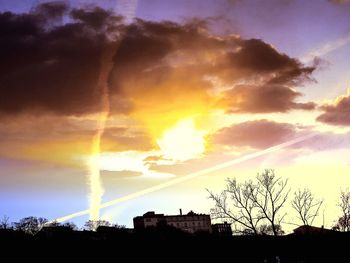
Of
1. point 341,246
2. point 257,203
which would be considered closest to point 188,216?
point 257,203

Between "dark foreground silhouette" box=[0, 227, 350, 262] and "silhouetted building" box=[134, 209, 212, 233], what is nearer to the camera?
"dark foreground silhouette" box=[0, 227, 350, 262]

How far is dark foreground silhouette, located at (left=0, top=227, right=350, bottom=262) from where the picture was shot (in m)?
13.3

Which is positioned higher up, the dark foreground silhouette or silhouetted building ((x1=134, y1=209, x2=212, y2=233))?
silhouetted building ((x1=134, y1=209, x2=212, y2=233))

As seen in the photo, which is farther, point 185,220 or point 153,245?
point 185,220

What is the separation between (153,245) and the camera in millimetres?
16000

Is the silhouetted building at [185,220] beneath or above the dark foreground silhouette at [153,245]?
above

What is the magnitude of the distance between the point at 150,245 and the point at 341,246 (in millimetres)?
17586

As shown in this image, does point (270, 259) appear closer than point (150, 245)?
No

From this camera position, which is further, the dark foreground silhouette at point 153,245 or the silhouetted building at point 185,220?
the silhouetted building at point 185,220

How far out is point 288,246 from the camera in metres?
24.2

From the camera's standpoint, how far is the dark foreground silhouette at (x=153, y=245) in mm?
13336

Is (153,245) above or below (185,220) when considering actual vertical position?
below

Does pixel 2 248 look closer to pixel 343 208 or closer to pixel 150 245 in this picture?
pixel 150 245

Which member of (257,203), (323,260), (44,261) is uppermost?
(257,203)
